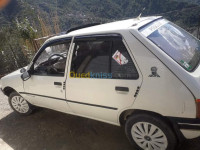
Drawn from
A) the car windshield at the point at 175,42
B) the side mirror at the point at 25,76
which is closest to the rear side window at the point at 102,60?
the car windshield at the point at 175,42

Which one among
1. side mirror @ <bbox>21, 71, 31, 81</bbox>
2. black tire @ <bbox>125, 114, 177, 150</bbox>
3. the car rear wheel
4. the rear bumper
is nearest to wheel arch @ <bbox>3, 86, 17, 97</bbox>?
the car rear wheel

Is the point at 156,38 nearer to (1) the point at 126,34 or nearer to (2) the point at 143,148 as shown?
(1) the point at 126,34

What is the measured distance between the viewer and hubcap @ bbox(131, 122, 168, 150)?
216cm

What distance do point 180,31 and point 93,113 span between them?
1.76m

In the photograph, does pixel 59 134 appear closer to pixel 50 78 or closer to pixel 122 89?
pixel 50 78

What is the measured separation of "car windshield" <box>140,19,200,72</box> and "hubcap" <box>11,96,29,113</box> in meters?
2.88

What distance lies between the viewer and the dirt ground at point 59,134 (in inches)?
111

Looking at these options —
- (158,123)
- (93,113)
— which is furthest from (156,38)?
(93,113)

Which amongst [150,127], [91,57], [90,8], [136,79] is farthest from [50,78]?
[90,8]

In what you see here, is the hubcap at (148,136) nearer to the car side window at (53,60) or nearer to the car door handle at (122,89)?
the car door handle at (122,89)

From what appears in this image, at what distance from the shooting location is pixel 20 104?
12.5 ft

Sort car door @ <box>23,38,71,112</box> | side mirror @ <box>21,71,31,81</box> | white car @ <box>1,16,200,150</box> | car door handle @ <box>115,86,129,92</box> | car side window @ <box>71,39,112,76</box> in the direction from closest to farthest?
white car @ <box>1,16,200,150</box>
car door handle @ <box>115,86,129,92</box>
car side window @ <box>71,39,112,76</box>
car door @ <box>23,38,71,112</box>
side mirror @ <box>21,71,31,81</box>

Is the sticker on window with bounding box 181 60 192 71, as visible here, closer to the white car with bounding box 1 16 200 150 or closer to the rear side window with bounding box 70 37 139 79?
the white car with bounding box 1 16 200 150

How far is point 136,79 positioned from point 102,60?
565 mm
